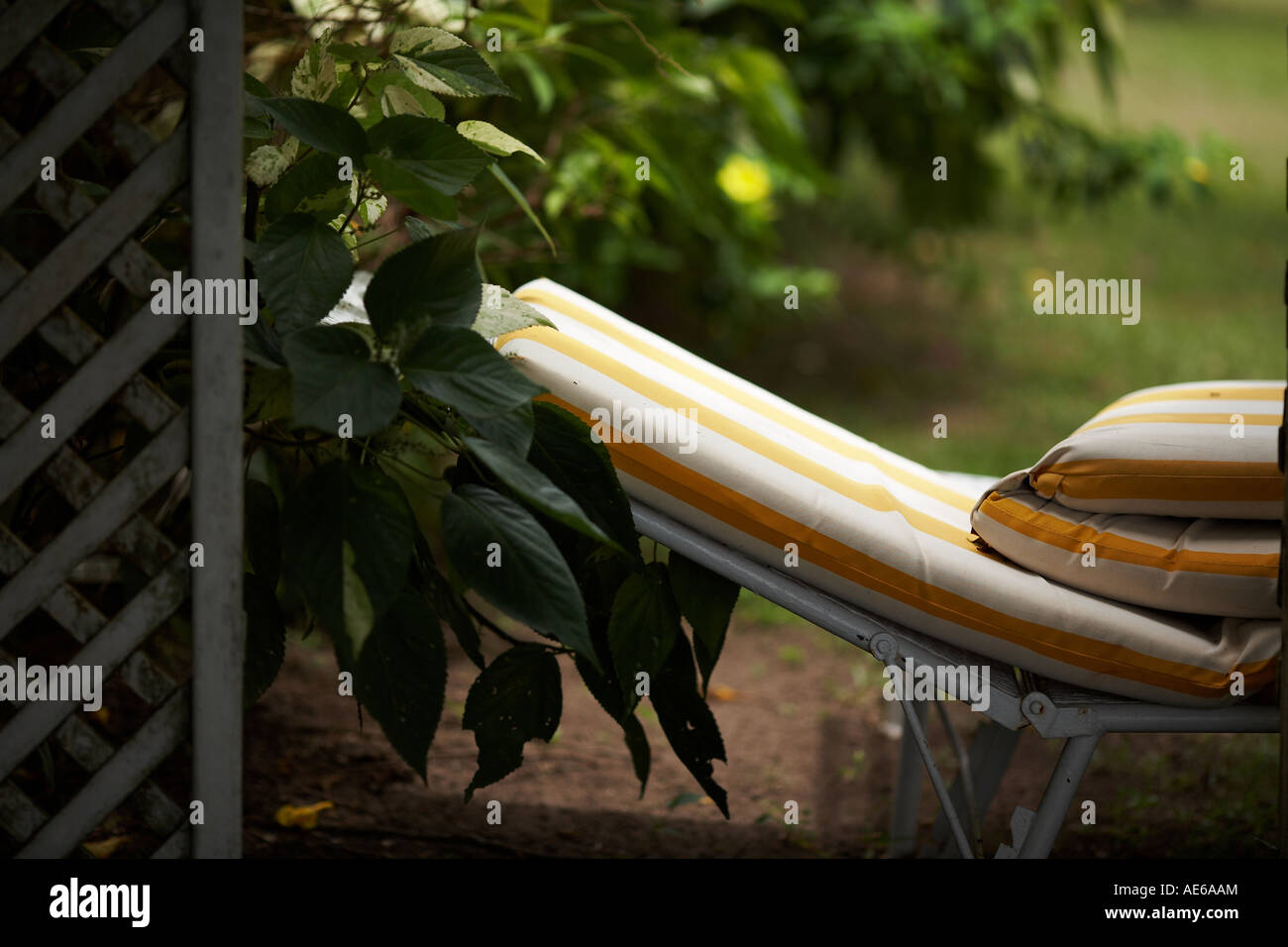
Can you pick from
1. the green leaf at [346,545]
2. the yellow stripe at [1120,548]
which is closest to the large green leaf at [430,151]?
the green leaf at [346,545]

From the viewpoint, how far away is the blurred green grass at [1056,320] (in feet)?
16.8

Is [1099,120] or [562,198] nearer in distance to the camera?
[562,198]

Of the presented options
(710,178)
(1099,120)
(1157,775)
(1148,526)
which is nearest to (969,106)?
(710,178)

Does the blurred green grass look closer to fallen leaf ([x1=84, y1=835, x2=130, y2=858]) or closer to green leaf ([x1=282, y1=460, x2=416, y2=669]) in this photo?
fallen leaf ([x1=84, y1=835, x2=130, y2=858])

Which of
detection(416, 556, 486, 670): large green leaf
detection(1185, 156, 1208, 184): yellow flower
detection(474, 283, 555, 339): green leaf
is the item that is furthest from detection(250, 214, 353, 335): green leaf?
detection(1185, 156, 1208, 184): yellow flower

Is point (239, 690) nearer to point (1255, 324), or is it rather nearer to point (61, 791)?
point (61, 791)

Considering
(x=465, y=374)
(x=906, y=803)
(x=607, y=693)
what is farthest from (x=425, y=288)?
(x=906, y=803)

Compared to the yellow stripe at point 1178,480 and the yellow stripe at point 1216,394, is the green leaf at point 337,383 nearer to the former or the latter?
the yellow stripe at point 1178,480

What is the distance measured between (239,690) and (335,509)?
0.21 metres

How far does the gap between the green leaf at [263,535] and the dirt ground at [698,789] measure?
0.68 meters

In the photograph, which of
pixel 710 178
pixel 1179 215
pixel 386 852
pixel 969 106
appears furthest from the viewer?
pixel 1179 215

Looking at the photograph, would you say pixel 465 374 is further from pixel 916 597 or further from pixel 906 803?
pixel 906 803
